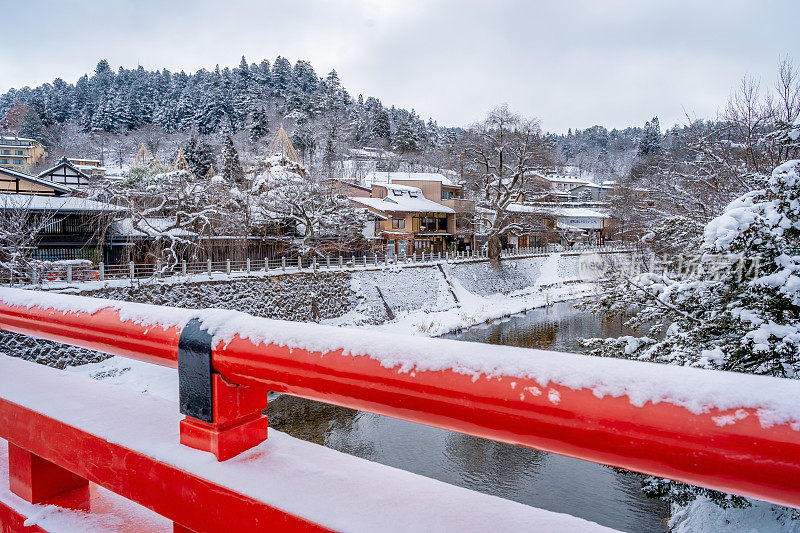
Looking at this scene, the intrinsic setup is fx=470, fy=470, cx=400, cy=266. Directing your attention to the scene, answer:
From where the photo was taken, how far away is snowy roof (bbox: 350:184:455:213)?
29125mm

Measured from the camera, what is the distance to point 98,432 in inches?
46.8

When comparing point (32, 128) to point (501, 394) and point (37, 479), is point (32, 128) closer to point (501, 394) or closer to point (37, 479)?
point (37, 479)

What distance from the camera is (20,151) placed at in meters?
45.2

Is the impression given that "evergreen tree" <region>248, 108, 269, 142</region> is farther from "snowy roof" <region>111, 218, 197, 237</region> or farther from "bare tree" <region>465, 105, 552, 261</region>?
"snowy roof" <region>111, 218, 197, 237</region>

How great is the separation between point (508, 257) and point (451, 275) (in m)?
7.54

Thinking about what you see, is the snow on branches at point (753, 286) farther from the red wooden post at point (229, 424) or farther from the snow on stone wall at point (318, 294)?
the snow on stone wall at point (318, 294)

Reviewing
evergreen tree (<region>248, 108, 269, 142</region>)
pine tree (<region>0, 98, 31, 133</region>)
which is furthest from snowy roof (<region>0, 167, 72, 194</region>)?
pine tree (<region>0, 98, 31, 133</region>)

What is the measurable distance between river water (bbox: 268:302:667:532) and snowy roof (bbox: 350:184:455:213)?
1857cm

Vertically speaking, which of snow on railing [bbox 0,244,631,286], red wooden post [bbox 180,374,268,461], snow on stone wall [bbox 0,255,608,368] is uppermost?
red wooden post [bbox 180,374,268,461]

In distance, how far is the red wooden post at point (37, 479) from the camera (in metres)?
1.46

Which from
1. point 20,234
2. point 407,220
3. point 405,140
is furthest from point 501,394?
point 405,140

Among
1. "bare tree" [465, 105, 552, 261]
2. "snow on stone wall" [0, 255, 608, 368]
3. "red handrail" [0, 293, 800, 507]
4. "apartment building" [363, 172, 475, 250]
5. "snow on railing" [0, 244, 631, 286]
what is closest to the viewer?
"red handrail" [0, 293, 800, 507]

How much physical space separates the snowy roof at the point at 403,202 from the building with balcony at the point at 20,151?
3520 cm

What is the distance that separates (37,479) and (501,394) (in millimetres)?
1570
